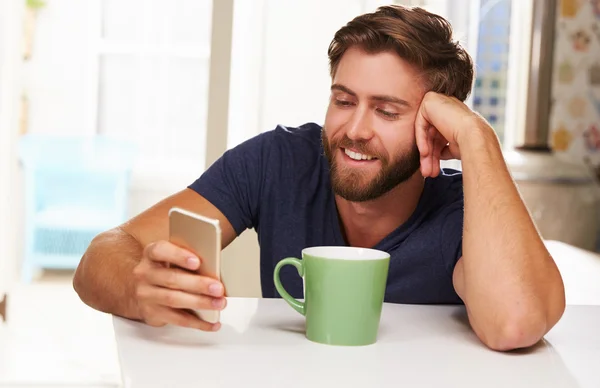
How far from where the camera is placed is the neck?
4.51 feet

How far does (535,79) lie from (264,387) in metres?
2.99

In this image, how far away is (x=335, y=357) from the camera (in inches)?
31.8

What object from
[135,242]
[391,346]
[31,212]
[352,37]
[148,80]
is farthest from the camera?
[148,80]

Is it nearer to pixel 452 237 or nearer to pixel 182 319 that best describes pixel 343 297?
pixel 182 319

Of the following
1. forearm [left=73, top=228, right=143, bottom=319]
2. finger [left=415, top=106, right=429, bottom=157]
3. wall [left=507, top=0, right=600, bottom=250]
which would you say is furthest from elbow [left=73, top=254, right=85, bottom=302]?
wall [left=507, top=0, right=600, bottom=250]

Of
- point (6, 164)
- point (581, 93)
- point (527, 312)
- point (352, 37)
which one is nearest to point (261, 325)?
point (527, 312)

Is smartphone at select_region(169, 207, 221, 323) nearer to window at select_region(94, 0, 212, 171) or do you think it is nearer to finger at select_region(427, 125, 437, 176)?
finger at select_region(427, 125, 437, 176)

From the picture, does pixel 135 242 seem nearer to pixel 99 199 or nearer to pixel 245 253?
pixel 245 253

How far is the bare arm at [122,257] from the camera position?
97 centimetres

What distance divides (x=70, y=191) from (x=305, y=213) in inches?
137

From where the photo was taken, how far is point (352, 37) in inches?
52.8

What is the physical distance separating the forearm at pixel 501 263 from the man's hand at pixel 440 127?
37 millimetres

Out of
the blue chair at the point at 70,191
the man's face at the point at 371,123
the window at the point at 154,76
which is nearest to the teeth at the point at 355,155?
the man's face at the point at 371,123

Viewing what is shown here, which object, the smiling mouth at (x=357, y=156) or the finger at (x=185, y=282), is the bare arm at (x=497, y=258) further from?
the finger at (x=185, y=282)
